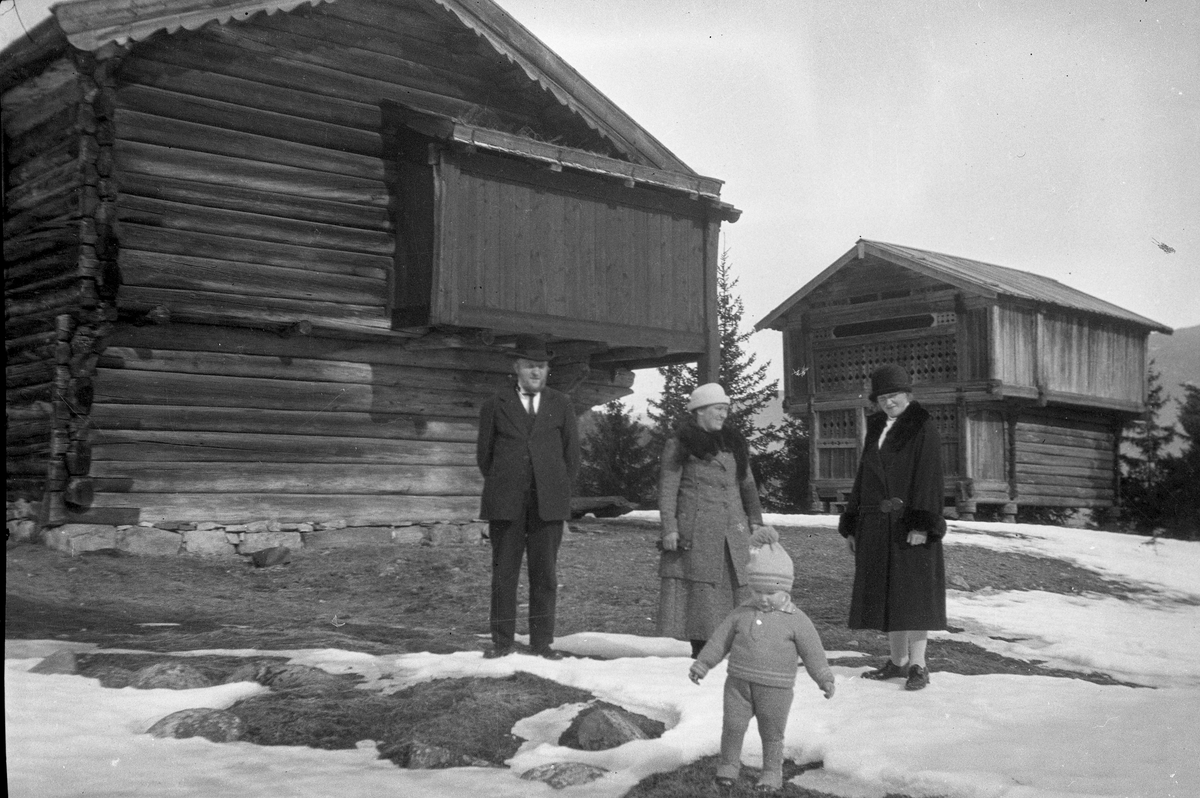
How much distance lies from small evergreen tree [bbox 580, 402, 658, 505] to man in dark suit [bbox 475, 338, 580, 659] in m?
14.2

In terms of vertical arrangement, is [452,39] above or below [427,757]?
above

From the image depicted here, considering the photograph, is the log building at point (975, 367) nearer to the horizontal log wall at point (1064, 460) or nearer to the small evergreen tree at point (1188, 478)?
the horizontal log wall at point (1064, 460)

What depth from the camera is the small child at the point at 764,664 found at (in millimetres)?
4465

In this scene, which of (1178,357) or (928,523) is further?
(1178,357)

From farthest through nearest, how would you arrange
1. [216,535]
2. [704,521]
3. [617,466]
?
[617,466] → [216,535] → [704,521]

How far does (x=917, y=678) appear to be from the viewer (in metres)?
6.42

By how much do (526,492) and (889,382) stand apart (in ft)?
7.73

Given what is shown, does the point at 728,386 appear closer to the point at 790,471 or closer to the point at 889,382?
the point at 790,471

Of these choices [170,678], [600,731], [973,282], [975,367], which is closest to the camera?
[600,731]

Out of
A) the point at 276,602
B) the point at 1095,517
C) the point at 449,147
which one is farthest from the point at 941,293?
the point at 276,602

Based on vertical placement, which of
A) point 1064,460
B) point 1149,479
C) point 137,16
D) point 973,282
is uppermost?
point 137,16

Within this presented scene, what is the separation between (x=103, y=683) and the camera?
5.95 m

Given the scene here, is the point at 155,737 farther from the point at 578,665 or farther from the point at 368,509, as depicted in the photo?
the point at 368,509

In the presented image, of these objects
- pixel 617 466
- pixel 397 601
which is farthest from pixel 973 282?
pixel 397 601
